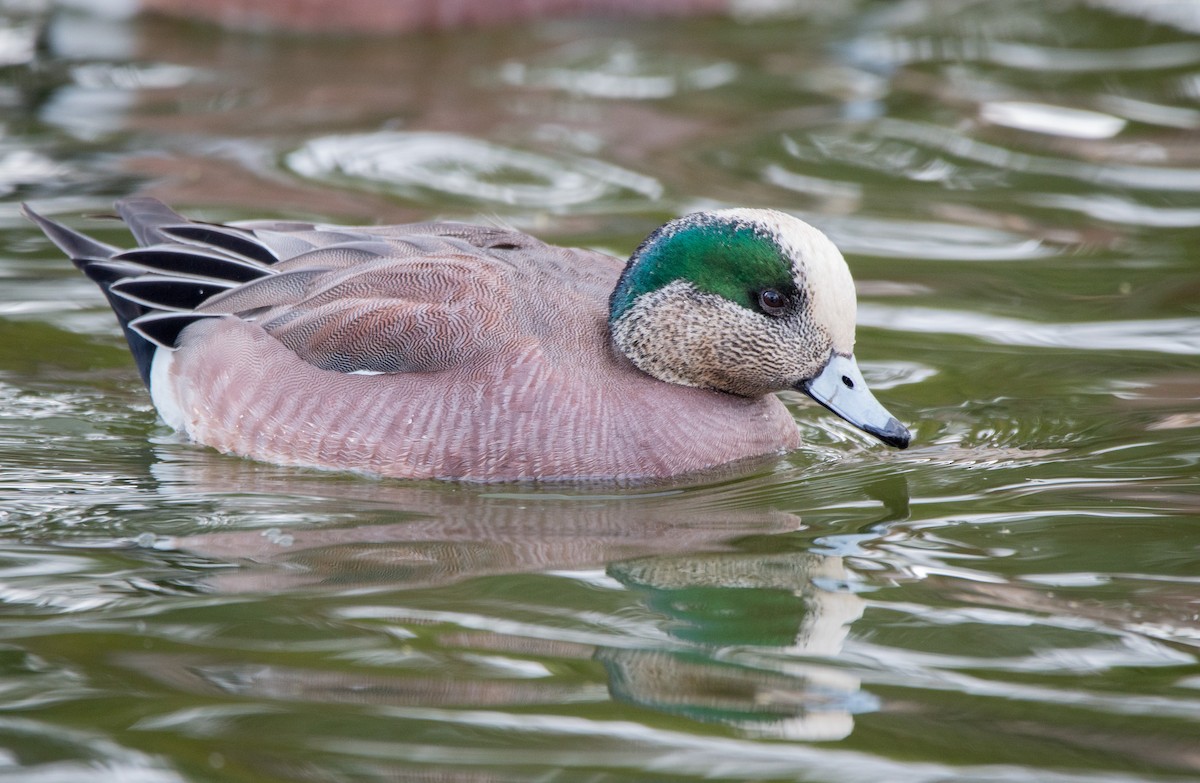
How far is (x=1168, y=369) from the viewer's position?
5.82 metres

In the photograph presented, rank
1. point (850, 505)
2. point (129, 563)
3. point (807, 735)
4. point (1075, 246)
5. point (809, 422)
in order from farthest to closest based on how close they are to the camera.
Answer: point (1075, 246) → point (809, 422) → point (850, 505) → point (129, 563) → point (807, 735)

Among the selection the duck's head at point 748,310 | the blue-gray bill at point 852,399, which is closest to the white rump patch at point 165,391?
the duck's head at point 748,310

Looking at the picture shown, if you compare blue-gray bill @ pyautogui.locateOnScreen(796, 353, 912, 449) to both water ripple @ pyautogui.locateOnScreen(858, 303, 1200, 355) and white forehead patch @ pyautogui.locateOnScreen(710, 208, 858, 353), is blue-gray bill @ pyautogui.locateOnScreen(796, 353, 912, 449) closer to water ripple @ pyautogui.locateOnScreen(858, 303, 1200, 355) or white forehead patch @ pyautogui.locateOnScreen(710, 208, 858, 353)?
white forehead patch @ pyautogui.locateOnScreen(710, 208, 858, 353)

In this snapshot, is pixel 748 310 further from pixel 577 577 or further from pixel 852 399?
pixel 577 577

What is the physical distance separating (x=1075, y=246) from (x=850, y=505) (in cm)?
290

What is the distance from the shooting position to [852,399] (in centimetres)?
491

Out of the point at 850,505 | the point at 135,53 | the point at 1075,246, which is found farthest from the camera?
the point at 135,53

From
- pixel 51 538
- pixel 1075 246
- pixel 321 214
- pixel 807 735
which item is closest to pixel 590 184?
pixel 321 214

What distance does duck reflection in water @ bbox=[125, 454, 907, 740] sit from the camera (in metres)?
3.48

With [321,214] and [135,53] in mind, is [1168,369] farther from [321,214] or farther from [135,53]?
[135,53]

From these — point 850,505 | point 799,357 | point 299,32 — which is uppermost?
point 299,32

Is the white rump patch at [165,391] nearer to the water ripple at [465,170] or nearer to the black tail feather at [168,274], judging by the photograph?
the black tail feather at [168,274]

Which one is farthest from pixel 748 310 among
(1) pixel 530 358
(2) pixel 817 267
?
(1) pixel 530 358

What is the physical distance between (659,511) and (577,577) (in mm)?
601
